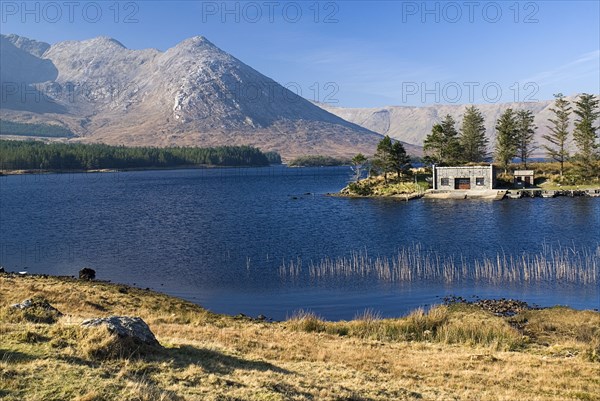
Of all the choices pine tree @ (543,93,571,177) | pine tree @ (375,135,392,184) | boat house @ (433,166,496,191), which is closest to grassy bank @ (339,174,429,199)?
pine tree @ (375,135,392,184)

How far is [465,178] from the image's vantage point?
126m

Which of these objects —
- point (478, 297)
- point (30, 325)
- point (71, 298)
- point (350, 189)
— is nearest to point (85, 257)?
point (71, 298)

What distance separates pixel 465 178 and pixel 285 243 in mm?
72188

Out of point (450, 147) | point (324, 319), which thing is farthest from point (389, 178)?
point (324, 319)

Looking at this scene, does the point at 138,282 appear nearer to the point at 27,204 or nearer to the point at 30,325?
the point at 30,325

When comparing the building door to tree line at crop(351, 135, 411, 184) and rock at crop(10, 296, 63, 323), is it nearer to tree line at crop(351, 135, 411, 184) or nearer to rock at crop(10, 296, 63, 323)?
tree line at crop(351, 135, 411, 184)

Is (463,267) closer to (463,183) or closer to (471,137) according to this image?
(463,183)

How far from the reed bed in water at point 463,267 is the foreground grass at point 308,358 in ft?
39.5

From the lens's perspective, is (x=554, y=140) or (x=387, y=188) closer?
(x=387, y=188)

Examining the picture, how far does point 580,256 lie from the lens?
54.8 m

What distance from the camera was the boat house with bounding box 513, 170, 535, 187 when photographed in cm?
13138

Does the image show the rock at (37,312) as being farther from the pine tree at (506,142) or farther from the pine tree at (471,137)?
the pine tree at (471,137)

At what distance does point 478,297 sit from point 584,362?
17701 millimetres

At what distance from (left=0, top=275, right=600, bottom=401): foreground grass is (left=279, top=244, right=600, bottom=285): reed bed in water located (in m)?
12.0
